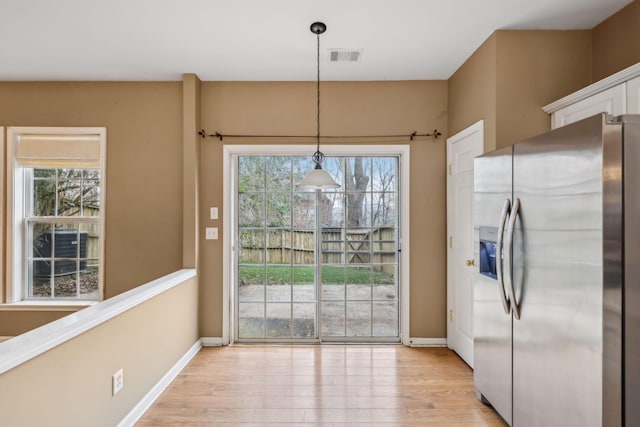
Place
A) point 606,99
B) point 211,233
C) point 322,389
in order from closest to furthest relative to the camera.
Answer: point 606,99 < point 322,389 < point 211,233

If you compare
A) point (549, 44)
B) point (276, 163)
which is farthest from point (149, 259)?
point (549, 44)

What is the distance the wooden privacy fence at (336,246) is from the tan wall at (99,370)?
973 mm

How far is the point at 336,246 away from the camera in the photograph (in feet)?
11.5

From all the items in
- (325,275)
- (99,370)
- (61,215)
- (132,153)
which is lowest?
(99,370)

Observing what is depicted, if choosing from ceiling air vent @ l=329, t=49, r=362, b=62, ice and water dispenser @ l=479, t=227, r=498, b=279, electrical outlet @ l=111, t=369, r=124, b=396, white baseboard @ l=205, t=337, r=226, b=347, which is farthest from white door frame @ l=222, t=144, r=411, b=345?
electrical outlet @ l=111, t=369, r=124, b=396

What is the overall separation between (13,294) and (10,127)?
1623 mm

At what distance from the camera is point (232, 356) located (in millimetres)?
3170

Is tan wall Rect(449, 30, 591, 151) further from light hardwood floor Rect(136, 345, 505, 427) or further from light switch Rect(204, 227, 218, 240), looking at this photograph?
light switch Rect(204, 227, 218, 240)

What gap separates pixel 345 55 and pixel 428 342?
2.78m

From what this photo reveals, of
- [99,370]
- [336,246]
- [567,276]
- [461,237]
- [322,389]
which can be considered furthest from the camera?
[336,246]

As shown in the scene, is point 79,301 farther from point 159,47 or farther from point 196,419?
point 159,47

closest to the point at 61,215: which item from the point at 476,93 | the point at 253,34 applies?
the point at 253,34

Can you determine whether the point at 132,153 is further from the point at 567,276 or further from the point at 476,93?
the point at 567,276

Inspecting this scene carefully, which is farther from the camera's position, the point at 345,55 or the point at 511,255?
the point at 345,55
